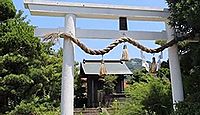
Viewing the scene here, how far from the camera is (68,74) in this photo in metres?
4.41

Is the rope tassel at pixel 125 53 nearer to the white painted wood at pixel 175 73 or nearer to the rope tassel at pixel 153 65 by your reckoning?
the rope tassel at pixel 153 65

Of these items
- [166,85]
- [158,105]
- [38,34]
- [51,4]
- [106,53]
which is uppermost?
[51,4]

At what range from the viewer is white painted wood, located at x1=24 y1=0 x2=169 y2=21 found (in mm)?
4477

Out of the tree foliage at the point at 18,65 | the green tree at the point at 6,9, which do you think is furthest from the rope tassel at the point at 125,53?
the green tree at the point at 6,9

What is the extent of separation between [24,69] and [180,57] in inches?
162

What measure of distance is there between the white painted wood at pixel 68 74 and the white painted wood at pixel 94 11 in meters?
0.14

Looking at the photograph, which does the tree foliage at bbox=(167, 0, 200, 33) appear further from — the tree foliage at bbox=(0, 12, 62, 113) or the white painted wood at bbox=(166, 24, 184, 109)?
the tree foliage at bbox=(0, 12, 62, 113)

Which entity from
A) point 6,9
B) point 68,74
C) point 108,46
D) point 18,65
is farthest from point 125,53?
point 6,9

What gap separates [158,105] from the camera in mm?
5863

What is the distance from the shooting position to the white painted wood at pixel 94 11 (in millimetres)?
4477

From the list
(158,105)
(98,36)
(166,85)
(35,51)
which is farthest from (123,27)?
(35,51)

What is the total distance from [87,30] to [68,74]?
754mm

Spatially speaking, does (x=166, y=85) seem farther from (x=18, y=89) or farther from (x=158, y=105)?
(x=18, y=89)

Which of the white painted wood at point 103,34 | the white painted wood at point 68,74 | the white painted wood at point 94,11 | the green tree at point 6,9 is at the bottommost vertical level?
the white painted wood at point 68,74
